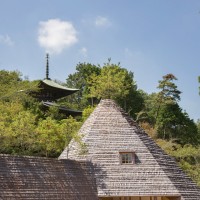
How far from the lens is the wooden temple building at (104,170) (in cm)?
1575

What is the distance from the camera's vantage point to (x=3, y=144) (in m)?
21.5

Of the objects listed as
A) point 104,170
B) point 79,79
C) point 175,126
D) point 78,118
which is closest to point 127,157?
point 104,170

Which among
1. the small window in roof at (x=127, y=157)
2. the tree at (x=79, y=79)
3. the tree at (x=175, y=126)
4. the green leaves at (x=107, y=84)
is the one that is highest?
the tree at (x=79, y=79)

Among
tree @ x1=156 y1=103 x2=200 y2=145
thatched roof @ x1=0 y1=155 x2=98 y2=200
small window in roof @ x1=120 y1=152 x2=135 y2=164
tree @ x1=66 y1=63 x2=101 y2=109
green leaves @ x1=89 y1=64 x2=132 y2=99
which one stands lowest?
thatched roof @ x1=0 y1=155 x2=98 y2=200

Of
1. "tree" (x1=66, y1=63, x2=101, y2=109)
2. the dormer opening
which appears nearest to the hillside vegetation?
"tree" (x1=66, y1=63, x2=101, y2=109)

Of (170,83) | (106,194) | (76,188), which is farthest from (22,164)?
(170,83)

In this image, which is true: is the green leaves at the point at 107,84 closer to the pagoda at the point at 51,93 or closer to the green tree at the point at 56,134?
the pagoda at the point at 51,93

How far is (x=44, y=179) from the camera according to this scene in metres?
16.2

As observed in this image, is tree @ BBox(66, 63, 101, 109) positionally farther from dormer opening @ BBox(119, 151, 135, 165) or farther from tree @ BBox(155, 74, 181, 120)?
dormer opening @ BBox(119, 151, 135, 165)

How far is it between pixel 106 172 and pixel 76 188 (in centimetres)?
186

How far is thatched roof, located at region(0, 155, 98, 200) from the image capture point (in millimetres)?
15104

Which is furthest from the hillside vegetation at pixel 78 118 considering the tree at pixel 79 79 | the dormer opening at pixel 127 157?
the dormer opening at pixel 127 157

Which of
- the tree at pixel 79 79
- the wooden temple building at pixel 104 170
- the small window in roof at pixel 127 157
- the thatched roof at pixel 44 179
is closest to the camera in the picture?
the thatched roof at pixel 44 179

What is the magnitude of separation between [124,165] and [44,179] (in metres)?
3.81
